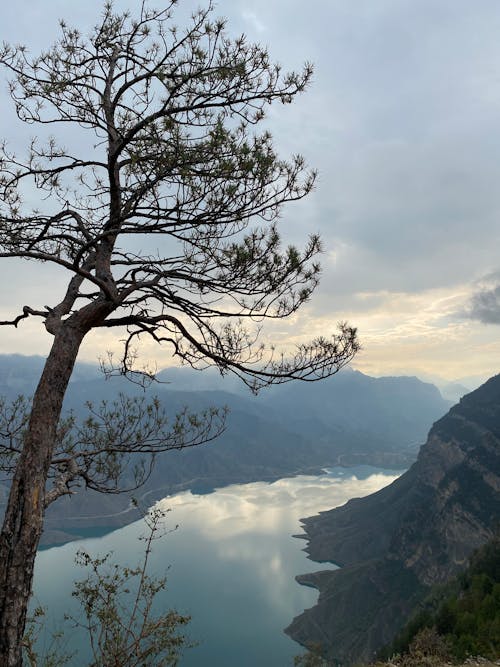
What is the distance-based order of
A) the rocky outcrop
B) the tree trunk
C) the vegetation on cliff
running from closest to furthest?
the tree trunk, the vegetation on cliff, the rocky outcrop

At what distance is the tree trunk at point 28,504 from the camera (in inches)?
137

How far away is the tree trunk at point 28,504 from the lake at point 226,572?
32.6 metres

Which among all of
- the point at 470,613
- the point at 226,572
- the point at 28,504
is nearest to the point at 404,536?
the point at 226,572

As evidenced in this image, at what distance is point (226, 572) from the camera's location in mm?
80312

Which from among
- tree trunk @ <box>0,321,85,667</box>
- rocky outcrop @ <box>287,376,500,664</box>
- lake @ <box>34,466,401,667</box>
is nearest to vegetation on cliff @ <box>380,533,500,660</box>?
rocky outcrop @ <box>287,376,500,664</box>

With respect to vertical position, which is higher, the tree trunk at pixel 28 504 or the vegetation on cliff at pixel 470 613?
the tree trunk at pixel 28 504

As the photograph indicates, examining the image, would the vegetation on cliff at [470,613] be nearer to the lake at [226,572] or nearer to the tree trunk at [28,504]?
the lake at [226,572]

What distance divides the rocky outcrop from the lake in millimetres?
5011

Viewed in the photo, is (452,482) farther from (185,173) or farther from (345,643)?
(185,173)

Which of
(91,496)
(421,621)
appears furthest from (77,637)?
(91,496)

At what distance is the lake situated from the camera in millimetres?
58062

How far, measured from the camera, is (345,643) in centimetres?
6375

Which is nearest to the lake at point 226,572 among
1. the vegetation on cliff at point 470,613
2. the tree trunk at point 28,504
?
the vegetation on cliff at point 470,613

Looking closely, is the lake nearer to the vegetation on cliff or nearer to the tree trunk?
the vegetation on cliff
